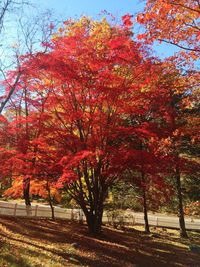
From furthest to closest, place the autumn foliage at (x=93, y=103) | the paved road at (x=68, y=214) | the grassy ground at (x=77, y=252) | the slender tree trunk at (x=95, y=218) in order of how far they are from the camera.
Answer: the paved road at (x=68, y=214) < the slender tree trunk at (x=95, y=218) < the autumn foliage at (x=93, y=103) < the grassy ground at (x=77, y=252)

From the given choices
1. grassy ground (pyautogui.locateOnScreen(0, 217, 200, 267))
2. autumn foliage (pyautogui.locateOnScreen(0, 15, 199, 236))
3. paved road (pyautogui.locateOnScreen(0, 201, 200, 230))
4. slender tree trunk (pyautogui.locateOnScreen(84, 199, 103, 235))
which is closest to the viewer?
grassy ground (pyautogui.locateOnScreen(0, 217, 200, 267))

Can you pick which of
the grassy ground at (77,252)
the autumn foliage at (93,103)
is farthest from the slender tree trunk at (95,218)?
the autumn foliage at (93,103)

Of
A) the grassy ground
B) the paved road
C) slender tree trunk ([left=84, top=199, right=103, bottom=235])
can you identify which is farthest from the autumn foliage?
the paved road

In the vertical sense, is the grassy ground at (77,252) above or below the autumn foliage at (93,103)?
below

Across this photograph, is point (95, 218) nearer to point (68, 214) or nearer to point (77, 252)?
point (77, 252)

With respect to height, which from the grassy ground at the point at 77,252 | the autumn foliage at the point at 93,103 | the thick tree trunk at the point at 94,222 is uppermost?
the autumn foliage at the point at 93,103

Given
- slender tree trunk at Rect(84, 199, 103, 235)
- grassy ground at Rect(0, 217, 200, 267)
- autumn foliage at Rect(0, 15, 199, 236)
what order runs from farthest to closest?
slender tree trunk at Rect(84, 199, 103, 235)
autumn foliage at Rect(0, 15, 199, 236)
grassy ground at Rect(0, 217, 200, 267)

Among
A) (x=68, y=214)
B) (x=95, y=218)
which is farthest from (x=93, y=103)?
(x=68, y=214)

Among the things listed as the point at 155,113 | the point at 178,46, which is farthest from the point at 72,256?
the point at 155,113

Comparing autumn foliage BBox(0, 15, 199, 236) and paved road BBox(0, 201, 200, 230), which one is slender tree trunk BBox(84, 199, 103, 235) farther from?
paved road BBox(0, 201, 200, 230)

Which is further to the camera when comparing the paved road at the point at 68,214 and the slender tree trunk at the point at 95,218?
the paved road at the point at 68,214

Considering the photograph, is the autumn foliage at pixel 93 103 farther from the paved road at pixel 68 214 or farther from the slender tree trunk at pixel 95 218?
the paved road at pixel 68 214

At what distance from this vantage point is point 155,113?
16.1 meters

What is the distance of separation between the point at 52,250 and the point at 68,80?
639 cm
